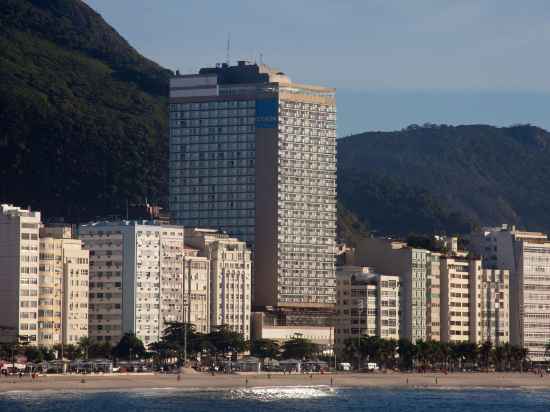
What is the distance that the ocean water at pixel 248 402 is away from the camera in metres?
168

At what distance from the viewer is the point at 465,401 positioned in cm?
19300

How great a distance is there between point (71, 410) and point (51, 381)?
25.8 meters

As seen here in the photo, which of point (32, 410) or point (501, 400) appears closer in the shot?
point (32, 410)

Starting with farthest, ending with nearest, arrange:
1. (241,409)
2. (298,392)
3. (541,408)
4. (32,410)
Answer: (298,392)
(541,408)
(241,409)
(32,410)

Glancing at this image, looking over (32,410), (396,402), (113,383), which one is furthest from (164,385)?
(32,410)

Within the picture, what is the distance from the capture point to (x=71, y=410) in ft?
527

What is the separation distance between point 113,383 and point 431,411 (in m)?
34.0

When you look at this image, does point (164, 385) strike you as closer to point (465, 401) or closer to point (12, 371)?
point (12, 371)

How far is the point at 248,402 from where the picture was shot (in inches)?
7023

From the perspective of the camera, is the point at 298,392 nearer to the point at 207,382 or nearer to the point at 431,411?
the point at 207,382

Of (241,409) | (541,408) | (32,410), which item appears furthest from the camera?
(541,408)

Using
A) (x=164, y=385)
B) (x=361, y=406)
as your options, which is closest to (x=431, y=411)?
(x=361, y=406)

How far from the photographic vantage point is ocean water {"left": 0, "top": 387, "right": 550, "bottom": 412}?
167825 millimetres

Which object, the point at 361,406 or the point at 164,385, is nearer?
the point at 361,406
